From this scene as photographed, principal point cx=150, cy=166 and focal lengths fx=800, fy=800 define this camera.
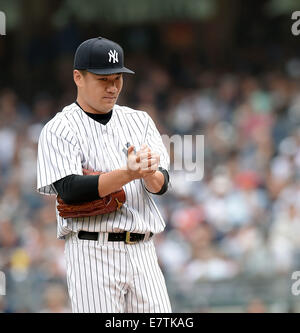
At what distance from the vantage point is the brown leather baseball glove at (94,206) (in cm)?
283

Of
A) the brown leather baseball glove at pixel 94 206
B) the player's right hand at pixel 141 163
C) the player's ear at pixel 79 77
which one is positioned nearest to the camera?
the player's right hand at pixel 141 163

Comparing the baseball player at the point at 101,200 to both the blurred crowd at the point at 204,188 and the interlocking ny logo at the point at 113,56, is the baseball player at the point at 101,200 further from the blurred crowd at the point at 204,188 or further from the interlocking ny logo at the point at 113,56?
the blurred crowd at the point at 204,188

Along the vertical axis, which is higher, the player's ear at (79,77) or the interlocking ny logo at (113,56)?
the interlocking ny logo at (113,56)

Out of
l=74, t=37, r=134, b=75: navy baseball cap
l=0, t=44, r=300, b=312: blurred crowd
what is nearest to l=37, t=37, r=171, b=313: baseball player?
l=74, t=37, r=134, b=75: navy baseball cap

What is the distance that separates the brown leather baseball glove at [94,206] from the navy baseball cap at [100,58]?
0.37 m

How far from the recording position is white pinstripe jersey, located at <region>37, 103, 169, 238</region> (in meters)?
2.87

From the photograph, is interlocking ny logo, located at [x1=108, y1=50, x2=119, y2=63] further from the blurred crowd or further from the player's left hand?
the blurred crowd

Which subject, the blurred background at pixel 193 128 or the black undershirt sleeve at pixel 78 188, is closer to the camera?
the black undershirt sleeve at pixel 78 188

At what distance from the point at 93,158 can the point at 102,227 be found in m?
0.26

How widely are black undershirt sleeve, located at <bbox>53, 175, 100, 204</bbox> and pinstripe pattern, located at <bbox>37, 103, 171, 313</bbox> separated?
0.12ft

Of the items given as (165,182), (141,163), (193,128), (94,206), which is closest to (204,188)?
(193,128)

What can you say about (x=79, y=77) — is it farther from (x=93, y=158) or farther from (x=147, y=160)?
(x=147, y=160)

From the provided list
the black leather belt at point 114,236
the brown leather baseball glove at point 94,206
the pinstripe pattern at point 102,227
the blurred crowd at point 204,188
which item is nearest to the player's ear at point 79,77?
the pinstripe pattern at point 102,227
